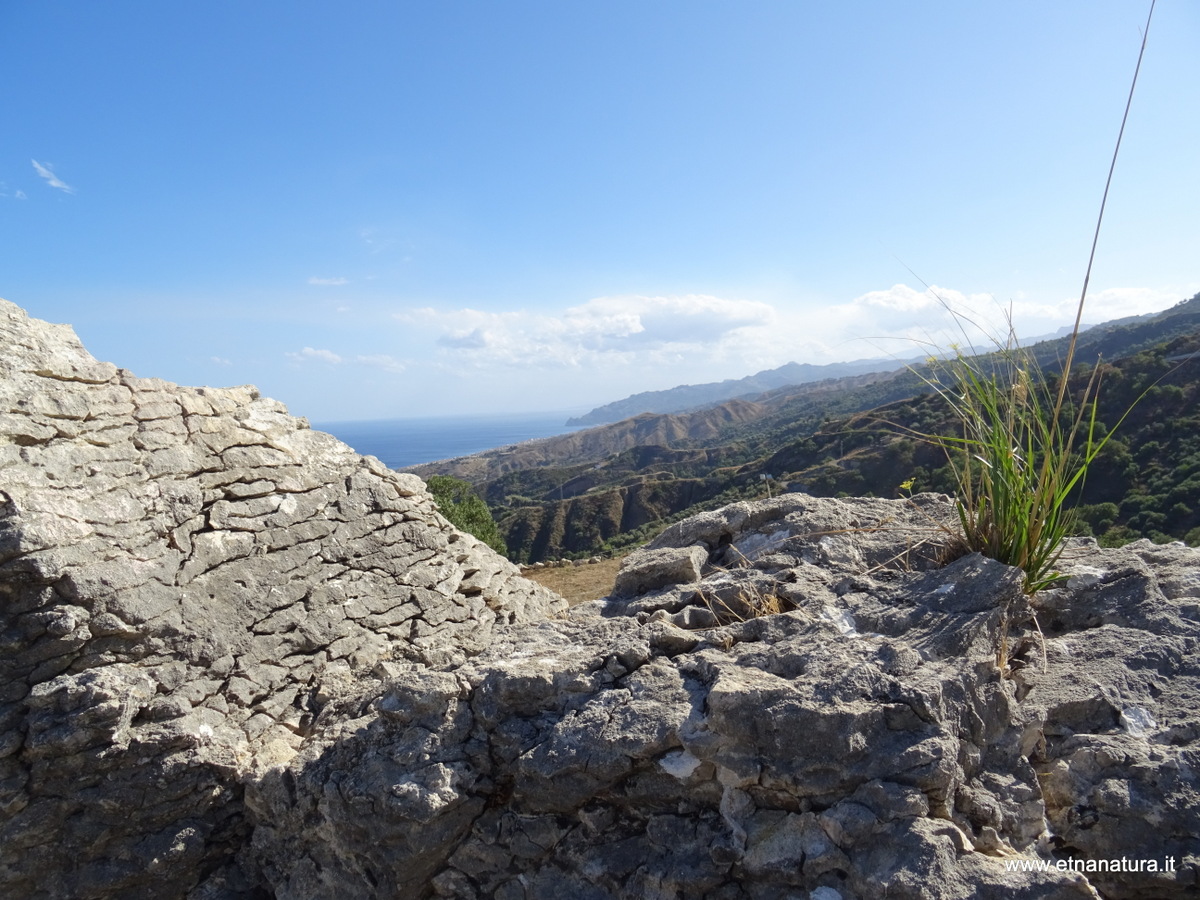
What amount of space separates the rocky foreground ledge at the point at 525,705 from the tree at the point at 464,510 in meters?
16.4

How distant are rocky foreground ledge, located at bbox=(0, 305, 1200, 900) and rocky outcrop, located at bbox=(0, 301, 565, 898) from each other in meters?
0.02

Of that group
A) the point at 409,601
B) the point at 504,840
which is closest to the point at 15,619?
the point at 409,601

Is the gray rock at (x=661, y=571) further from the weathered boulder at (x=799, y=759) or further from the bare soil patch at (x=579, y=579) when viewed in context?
the bare soil patch at (x=579, y=579)

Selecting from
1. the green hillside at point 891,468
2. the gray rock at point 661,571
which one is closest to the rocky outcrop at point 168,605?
the gray rock at point 661,571

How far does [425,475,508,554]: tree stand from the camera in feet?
74.2

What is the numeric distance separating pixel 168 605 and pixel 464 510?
19659mm

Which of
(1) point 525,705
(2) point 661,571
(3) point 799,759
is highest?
(2) point 661,571

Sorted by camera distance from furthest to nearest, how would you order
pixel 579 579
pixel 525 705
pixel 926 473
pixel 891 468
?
pixel 891 468 → pixel 579 579 → pixel 926 473 → pixel 525 705

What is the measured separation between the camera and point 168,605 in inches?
177

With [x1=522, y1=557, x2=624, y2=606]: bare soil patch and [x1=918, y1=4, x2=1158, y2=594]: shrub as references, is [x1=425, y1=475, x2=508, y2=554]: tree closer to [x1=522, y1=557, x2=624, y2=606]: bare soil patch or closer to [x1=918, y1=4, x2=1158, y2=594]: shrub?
[x1=522, y1=557, x2=624, y2=606]: bare soil patch

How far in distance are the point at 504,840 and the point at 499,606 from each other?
268 centimetres

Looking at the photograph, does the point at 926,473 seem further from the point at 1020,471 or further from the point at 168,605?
the point at 168,605

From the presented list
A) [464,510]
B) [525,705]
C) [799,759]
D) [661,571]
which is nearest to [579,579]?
[464,510]

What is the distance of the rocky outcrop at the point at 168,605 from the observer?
3982 mm
